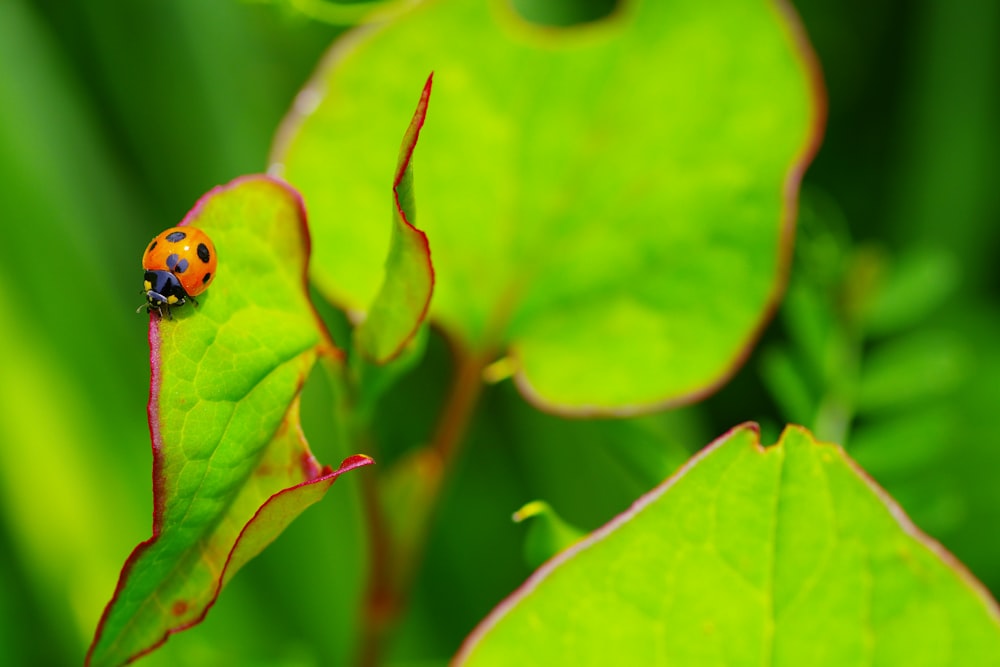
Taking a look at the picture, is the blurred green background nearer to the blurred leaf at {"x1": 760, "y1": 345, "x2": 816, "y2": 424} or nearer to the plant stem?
the blurred leaf at {"x1": 760, "y1": 345, "x2": 816, "y2": 424}

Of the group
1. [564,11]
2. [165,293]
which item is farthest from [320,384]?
[165,293]

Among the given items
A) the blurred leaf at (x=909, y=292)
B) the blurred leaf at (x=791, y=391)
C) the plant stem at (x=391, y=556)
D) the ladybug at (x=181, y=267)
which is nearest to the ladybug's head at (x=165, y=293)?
the ladybug at (x=181, y=267)

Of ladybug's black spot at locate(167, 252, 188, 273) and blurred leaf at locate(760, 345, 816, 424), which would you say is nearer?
ladybug's black spot at locate(167, 252, 188, 273)

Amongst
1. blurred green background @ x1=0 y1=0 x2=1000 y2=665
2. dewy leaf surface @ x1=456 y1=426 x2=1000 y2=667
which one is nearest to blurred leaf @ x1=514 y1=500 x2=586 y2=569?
dewy leaf surface @ x1=456 y1=426 x2=1000 y2=667

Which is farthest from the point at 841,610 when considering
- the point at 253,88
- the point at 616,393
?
the point at 253,88

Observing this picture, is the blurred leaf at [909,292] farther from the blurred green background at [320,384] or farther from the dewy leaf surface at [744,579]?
the dewy leaf surface at [744,579]

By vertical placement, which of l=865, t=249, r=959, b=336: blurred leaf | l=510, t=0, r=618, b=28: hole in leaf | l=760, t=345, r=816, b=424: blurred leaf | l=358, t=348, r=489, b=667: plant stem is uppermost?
l=358, t=348, r=489, b=667: plant stem

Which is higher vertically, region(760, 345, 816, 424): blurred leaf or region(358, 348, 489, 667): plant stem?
region(358, 348, 489, 667): plant stem

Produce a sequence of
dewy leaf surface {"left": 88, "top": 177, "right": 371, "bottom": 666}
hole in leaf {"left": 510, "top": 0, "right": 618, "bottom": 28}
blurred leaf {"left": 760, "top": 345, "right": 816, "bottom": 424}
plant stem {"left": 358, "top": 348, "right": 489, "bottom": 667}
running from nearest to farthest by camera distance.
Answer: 1. dewy leaf surface {"left": 88, "top": 177, "right": 371, "bottom": 666}
2. plant stem {"left": 358, "top": 348, "right": 489, "bottom": 667}
3. blurred leaf {"left": 760, "top": 345, "right": 816, "bottom": 424}
4. hole in leaf {"left": 510, "top": 0, "right": 618, "bottom": 28}
